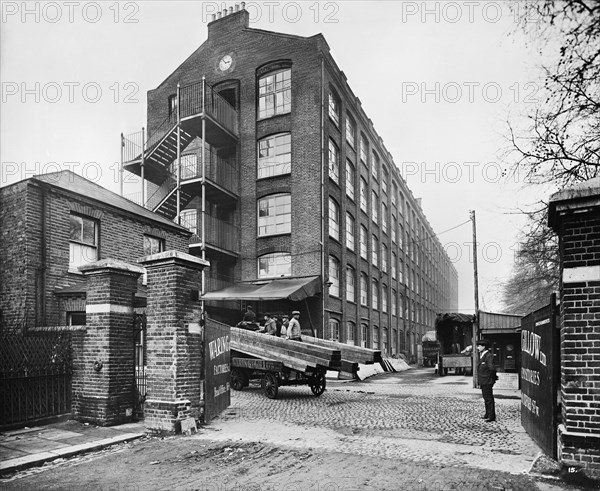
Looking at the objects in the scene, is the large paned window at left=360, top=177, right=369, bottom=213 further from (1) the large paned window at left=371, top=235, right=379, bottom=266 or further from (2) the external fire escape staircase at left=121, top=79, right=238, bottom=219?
(2) the external fire escape staircase at left=121, top=79, right=238, bottom=219

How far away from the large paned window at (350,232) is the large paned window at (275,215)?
16.5 feet

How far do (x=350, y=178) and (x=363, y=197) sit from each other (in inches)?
109

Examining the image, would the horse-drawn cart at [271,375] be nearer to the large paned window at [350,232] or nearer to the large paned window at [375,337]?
the large paned window at [350,232]

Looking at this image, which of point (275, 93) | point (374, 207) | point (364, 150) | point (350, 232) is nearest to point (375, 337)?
point (350, 232)

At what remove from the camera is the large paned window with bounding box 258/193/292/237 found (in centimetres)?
2427

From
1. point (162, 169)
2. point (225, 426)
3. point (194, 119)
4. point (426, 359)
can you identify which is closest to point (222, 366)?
point (225, 426)

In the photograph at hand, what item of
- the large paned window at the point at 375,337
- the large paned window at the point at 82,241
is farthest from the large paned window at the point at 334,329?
the large paned window at the point at 82,241

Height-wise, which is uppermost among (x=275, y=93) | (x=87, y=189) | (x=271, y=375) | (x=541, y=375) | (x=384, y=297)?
(x=275, y=93)

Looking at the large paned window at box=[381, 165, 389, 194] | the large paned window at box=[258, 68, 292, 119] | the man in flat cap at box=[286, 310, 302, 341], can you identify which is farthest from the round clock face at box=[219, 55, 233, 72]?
the man in flat cap at box=[286, 310, 302, 341]

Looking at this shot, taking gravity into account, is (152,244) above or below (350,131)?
below

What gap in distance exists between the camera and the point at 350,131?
99.0 feet

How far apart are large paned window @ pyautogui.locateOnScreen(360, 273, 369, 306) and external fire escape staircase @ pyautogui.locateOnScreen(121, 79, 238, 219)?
11.3 metres

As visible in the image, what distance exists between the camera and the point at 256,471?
244 inches

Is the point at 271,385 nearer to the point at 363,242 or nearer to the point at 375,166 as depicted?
the point at 363,242
